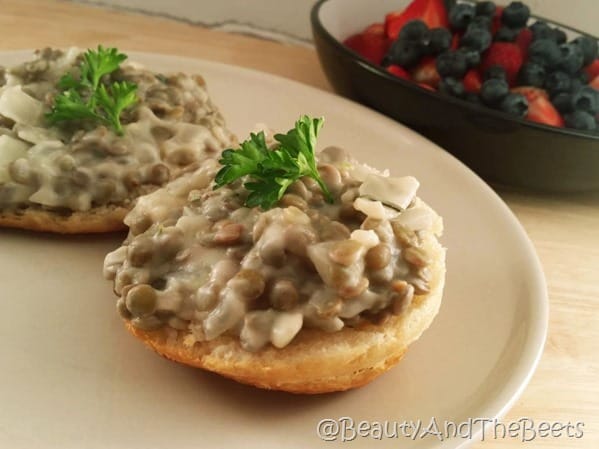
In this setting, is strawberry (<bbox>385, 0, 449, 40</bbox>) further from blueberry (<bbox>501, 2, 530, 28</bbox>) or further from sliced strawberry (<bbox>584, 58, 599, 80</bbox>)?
sliced strawberry (<bbox>584, 58, 599, 80</bbox>)

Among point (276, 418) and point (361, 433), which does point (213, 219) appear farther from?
point (361, 433)

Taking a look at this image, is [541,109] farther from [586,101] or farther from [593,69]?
[593,69]

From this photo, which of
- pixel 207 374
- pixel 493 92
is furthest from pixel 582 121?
pixel 207 374

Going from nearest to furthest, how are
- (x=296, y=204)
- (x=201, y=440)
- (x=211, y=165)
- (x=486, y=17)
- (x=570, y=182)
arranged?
(x=201, y=440) < (x=296, y=204) < (x=211, y=165) < (x=570, y=182) < (x=486, y=17)

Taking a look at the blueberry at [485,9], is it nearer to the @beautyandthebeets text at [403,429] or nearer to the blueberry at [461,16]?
the blueberry at [461,16]

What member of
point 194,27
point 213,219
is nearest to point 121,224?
point 213,219

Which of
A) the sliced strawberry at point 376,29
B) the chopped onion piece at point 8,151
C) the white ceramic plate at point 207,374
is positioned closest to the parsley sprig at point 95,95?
the chopped onion piece at point 8,151
